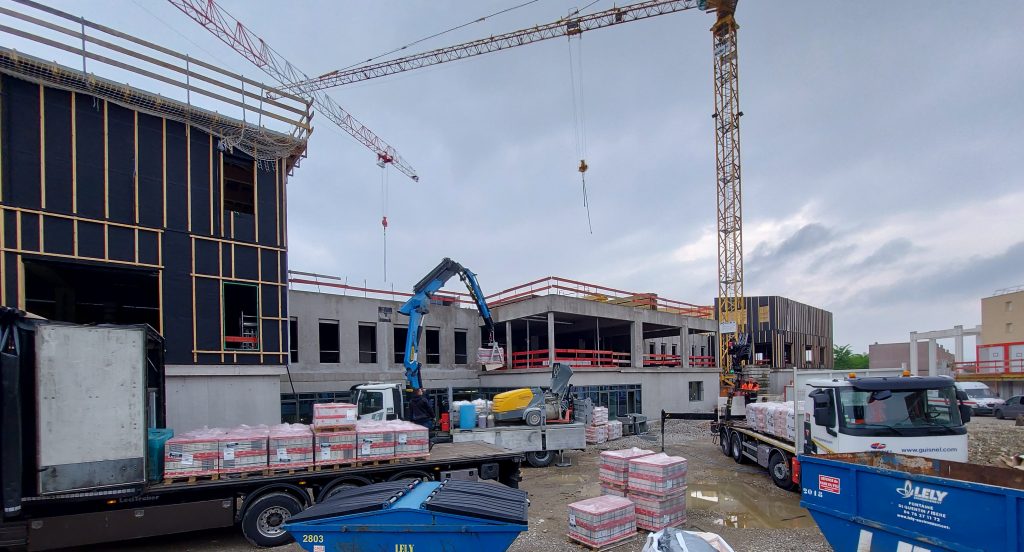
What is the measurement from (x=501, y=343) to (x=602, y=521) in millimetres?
21947

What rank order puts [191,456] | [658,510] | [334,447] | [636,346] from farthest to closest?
[636,346] < [334,447] < [658,510] < [191,456]

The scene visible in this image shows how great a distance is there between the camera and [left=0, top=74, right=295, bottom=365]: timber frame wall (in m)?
12.8

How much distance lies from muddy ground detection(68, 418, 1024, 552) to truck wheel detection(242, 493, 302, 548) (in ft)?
0.75

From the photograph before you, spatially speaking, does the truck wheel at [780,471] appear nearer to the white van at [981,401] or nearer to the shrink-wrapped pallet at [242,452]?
the shrink-wrapped pallet at [242,452]

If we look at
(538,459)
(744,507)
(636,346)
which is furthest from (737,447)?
(636,346)

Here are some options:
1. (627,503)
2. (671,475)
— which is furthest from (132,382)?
(671,475)

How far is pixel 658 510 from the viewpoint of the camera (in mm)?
9594

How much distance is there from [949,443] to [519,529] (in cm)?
810

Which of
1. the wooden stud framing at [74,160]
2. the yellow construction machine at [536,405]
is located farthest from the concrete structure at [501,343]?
the wooden stud framing at [74,160]

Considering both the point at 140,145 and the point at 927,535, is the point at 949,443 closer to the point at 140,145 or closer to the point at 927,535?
the point at 927,535

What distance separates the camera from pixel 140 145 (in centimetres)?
1451

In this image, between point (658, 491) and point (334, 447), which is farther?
point (334, 447)

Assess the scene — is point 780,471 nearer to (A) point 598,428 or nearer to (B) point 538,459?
(B) point 538,459

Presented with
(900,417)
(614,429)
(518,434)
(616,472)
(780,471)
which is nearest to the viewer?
(900,417)
